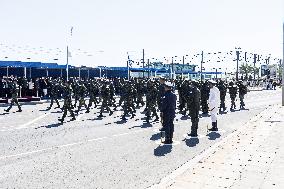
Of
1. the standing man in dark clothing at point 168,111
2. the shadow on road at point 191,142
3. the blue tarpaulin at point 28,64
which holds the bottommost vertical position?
the shadow on road at point 191,142

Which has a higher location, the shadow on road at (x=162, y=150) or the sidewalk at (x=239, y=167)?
the sidewalk at (x=239, y=167)

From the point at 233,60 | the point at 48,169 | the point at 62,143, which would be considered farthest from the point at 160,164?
the point at 233,60

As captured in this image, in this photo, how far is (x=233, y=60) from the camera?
96.8m

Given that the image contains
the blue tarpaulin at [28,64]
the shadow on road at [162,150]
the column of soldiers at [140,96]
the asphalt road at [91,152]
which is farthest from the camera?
the blue tarpaulin at [28,64]

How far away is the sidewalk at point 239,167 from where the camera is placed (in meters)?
6.65

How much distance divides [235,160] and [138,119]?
363 inches

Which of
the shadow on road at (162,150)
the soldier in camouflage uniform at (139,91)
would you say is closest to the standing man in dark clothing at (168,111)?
the shadow on road at (162,150)

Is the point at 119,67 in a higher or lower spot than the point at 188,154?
higher

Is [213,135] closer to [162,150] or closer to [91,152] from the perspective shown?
[162,150]

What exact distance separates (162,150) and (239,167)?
2.83m

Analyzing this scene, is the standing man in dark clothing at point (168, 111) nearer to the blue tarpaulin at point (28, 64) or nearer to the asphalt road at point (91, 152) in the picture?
the asphalt road at point (91, 152)

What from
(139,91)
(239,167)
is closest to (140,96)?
(139,91)

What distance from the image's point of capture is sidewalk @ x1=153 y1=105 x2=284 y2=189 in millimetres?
6652

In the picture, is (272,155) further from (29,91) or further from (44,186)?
(29,91)
